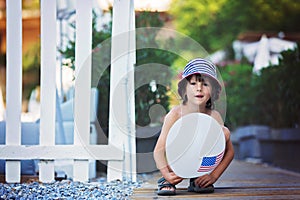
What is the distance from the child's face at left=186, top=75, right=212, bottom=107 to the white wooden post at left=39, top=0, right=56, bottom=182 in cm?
83

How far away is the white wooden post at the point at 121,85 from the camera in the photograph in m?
2.43

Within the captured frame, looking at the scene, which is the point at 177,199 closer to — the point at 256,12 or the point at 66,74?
the point at 66,74

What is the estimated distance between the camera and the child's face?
6.23 ft

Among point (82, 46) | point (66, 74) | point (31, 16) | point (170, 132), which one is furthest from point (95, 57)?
point (31, 16)

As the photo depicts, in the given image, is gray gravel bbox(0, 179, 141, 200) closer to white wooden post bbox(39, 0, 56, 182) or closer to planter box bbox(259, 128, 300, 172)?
white wooden post bbox(39, 0, 56, 182)

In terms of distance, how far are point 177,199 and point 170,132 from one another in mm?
265

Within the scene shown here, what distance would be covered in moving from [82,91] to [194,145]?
0.80 metres

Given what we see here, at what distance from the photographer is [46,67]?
246 centimetres

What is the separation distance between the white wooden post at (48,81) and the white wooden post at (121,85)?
0.29 metres

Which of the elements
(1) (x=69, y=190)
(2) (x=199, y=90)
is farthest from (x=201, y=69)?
(1) (x=69, y=190)

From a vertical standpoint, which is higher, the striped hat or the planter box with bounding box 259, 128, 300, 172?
the striped hat

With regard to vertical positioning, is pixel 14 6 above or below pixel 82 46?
above

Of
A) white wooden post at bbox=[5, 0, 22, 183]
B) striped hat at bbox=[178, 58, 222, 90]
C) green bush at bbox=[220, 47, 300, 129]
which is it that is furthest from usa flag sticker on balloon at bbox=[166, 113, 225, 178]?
white wooden post at bbox=[5, 0, 22, 183]

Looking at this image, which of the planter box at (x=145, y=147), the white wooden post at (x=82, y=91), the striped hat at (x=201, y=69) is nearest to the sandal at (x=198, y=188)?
the striped hat at (x=201, y=69)
